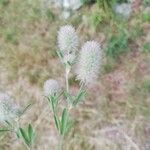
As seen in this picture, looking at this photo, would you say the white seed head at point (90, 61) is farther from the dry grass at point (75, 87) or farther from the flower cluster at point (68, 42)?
the dry grass at point (75, 87)

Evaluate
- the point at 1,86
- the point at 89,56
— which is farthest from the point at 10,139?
the point at 89,56

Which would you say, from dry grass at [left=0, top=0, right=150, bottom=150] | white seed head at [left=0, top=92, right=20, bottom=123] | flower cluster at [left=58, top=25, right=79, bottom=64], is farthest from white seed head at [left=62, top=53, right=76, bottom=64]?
dry grass at [left=0, top=0, right=150, bottom=150]

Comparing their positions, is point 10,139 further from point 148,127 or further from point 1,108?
point 1,108

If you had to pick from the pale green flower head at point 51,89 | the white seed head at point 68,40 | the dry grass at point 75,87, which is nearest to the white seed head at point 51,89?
the pale green flower head at point 51,89

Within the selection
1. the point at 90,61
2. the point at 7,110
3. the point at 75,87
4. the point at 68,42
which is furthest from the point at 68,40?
the point at 75,87

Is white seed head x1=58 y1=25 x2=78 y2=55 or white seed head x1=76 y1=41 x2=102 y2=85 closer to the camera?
white seed head x1=76 y1=41 x2=102 y2=85

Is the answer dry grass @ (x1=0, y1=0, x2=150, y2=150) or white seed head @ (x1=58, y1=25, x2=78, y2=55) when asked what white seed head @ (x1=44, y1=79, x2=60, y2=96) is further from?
dry grass @ (x1=0, y1=0, x2=150, y2=150)

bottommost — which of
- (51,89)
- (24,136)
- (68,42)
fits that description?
(24,136)

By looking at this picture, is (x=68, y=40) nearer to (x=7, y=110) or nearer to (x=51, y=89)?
(x=51, y=89)
